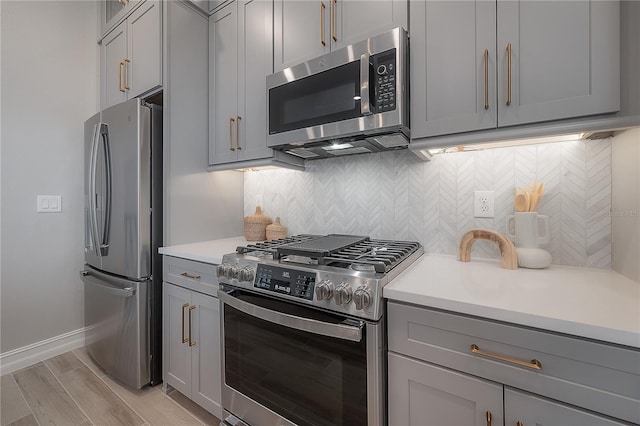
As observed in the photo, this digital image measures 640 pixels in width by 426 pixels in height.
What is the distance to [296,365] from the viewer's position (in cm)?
111

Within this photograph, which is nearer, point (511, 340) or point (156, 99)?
point (511, 340)

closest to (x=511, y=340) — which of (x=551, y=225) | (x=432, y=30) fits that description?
(x=551, y=225)

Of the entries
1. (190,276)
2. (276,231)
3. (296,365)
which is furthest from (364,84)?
(190,276)

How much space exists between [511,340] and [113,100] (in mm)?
2966

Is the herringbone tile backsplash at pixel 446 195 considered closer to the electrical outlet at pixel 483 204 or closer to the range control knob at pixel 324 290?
the electrical outlet at pixel 483 204

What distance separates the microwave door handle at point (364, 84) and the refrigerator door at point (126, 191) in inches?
55.2

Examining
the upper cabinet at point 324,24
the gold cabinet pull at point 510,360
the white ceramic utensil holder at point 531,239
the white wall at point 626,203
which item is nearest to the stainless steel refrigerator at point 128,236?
the upper cabinet at point 324,24

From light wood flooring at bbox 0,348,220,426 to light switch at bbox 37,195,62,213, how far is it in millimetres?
1202

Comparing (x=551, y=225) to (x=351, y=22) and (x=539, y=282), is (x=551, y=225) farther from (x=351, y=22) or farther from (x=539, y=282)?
(x=351, y=22)

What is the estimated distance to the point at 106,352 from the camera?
191cm

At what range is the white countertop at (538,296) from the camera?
672 mm

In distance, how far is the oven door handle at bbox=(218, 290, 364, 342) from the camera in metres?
0.92

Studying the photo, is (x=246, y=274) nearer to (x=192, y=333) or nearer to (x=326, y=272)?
(x=326, y=272)

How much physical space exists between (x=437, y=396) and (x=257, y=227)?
147cm
